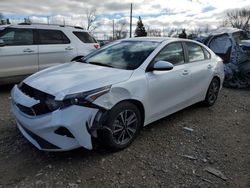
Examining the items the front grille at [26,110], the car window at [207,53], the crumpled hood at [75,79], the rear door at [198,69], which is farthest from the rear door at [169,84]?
the front grille at [26,110]

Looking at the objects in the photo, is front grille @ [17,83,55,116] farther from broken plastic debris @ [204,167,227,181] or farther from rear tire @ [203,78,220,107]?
rear tire @ [203,78,220,107]

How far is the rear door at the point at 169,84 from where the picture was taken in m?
3.54

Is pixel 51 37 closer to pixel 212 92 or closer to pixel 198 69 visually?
pixel 198 69

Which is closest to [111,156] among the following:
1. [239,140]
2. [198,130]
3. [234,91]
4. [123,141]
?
[123,141]

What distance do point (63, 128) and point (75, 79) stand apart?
0.68 meters

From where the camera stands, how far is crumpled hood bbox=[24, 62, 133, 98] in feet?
9.23

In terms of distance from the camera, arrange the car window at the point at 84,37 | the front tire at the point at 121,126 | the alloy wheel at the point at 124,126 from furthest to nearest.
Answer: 1. the car window at the point at 84,37
2. the alloy wheel at the point at 124,126
3. the front tire at the point at 121,126

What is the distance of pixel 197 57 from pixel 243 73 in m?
3.81

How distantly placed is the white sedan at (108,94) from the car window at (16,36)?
2.65 m

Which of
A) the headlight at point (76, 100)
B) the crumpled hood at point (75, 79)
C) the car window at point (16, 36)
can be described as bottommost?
the headlight at point (76, 100)

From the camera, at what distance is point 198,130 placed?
4.09 m

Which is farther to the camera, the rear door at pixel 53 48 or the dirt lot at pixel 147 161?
the rear door at pixel 53 48

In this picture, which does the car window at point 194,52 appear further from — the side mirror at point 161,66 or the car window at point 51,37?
the car window at point 51,37

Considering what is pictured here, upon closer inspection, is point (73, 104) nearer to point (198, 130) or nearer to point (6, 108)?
point (198, 130)
